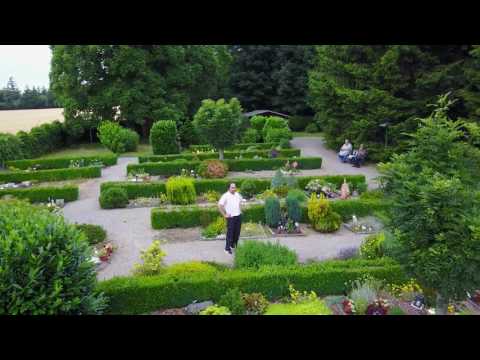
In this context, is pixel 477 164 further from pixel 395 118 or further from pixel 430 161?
pixel 395 118

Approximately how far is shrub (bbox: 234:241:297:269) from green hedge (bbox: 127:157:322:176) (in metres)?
12.3

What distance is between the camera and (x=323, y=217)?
12.8m

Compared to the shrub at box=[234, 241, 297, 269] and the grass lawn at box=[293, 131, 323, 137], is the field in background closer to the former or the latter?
the grass lawn at box=[293, 131, 323, 137]

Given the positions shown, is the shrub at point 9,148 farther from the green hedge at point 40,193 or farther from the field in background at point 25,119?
the green hedge at point 40,193

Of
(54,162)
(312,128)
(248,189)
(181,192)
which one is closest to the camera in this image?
(181,192)

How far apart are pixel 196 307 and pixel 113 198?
9.02 m

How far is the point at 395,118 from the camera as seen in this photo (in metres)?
26.6

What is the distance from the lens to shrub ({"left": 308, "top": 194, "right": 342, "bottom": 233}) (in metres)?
12.7

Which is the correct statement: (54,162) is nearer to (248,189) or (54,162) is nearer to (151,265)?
(248,189)

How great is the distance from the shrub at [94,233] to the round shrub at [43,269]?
545 centimetres

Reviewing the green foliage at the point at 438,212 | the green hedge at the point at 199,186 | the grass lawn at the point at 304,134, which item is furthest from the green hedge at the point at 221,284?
the grass lawn at the point at 304,134

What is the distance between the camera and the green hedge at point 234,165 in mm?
21125

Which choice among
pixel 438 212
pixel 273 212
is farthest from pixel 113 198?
pixel 438 212
